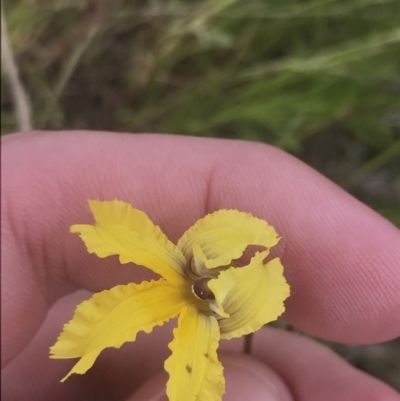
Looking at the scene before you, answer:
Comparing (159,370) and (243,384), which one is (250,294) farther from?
(159,370)

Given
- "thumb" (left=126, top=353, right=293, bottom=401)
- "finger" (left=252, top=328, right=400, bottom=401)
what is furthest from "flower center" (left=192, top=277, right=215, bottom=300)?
"finger" (left=252, top=328, right=400, bottom=401)

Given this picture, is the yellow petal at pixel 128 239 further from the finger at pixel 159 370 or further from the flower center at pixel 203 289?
the finger at pixel 159 370

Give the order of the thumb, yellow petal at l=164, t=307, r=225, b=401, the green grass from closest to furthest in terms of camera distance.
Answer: yellow petal at l=164, t=307, r=225, b=401, the thumb, the green grass

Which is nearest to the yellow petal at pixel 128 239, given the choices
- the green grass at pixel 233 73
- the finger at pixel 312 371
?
the finger at pixel 312 371

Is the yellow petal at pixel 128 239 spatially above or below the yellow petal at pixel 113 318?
above

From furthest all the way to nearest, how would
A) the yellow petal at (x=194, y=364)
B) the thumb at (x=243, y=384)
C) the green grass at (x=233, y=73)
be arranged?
the green grass at (x=233, y=73) → the thumb at (x=243, y=384) → the yellow petal at (x=194, y=364)

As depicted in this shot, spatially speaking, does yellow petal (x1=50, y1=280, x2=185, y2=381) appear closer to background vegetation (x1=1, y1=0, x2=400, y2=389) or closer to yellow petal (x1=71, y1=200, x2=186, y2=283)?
yellow petal (x1=71, y1=200, x2=186, y2=283)

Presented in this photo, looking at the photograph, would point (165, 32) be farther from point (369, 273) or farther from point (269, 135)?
point (369, 273)
